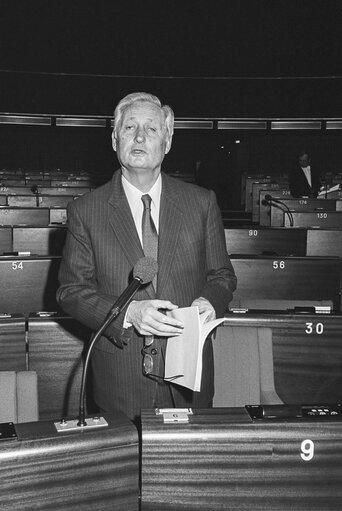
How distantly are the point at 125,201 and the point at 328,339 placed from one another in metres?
1.22

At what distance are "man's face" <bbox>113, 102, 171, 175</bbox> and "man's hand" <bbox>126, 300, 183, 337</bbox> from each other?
1.29 ft

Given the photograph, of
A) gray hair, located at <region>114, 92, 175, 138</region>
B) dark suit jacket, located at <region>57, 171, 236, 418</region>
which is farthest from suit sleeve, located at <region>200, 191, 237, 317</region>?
gray hair, located at <region>114, 92, 175, 138</region>

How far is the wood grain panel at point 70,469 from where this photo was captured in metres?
0.91

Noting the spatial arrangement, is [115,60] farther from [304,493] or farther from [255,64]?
[304,493]

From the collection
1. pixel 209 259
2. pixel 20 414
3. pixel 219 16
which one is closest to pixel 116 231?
pixel 209 259

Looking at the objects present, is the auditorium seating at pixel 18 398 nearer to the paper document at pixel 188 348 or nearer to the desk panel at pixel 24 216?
the paper document at pixel 188 348

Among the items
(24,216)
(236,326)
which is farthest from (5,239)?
(236,326)

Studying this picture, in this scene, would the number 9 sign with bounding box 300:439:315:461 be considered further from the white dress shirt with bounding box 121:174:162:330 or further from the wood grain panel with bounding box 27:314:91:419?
the wood grain panel with bounding box 27:314:91:419

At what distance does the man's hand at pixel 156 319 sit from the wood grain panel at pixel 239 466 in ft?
0.90

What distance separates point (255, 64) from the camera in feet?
33.9

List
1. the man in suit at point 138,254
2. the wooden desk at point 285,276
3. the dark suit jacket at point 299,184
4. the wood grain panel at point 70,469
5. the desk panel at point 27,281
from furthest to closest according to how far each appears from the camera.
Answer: the dark suit jacket at point 299,184, the wooden desk at point 285,276, the desk panel at point 27,281, the man in suit at point 138,254, the wood grain panel at point 70,469

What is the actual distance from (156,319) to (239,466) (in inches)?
14.6

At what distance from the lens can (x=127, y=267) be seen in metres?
1.48

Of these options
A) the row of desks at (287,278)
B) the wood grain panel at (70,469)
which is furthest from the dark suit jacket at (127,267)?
the row of desks at (287,278)
